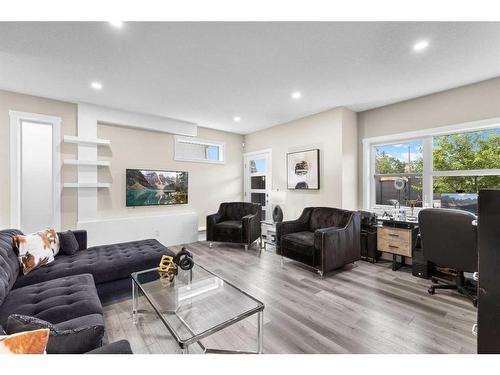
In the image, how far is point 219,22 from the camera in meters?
1.88

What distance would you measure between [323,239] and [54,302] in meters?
2.73

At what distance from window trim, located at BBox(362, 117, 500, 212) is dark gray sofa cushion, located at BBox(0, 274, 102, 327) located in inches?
164

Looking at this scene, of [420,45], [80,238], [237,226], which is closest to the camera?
[420,45]

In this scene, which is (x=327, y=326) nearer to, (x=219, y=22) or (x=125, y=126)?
(x=219, y=22)

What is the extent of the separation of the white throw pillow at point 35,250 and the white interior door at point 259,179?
3911 millimetres

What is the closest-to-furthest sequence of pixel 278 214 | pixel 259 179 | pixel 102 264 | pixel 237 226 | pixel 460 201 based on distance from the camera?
pixel 102 264, pixel 460 201, pixel 237 226, pixel 278 214, pixel 259 179

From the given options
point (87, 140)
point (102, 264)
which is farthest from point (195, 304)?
point (87, 140)

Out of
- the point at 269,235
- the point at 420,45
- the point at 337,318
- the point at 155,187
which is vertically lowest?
the point at 337,318

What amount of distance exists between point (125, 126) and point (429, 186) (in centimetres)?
538

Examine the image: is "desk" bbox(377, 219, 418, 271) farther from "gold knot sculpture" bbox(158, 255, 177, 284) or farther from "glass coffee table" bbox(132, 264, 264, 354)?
"gold knot sculpture" bbox(158, 255, 177, 284)

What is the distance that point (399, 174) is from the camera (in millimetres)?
3820

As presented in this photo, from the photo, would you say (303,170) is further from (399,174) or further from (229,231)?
(229,231)

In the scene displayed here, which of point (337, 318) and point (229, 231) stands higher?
point (229, 231)

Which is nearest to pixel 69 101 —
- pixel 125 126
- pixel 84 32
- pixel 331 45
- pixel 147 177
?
pixel 125 126
